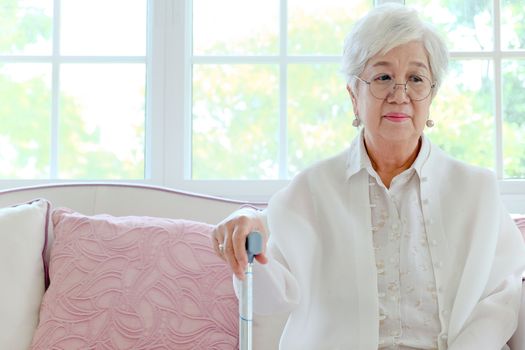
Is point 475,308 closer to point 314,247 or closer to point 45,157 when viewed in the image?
point 314,247

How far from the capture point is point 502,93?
2.74 metres

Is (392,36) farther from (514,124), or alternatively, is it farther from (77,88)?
(77,88)

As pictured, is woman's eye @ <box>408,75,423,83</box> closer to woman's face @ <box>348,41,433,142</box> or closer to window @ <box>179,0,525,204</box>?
woman's face @ <box>348,41,433,142</box>

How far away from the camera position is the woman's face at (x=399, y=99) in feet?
5.83

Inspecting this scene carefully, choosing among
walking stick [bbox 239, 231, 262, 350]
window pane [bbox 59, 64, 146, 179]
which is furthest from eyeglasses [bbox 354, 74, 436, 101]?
window pane [bbox 59, 64, 146, 179]

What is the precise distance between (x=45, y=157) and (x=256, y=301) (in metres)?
1.43

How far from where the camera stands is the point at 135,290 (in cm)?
198

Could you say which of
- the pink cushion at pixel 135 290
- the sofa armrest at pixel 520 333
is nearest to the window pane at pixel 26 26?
the pink cushion at pixel 135 290

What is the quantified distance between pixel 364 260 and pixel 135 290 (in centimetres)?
63

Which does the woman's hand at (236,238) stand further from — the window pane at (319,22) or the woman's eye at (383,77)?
the window pane at (319,22)

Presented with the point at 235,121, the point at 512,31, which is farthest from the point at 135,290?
the point at 512,31

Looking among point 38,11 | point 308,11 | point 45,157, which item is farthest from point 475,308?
point 38,11

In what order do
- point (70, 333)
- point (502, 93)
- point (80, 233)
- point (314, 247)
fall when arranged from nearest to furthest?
1. point (314, 247)
2. point (70, 333)
3. point (80, 233)
4. point (502, 93)

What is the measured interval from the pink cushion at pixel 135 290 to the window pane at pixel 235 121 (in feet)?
2.22
